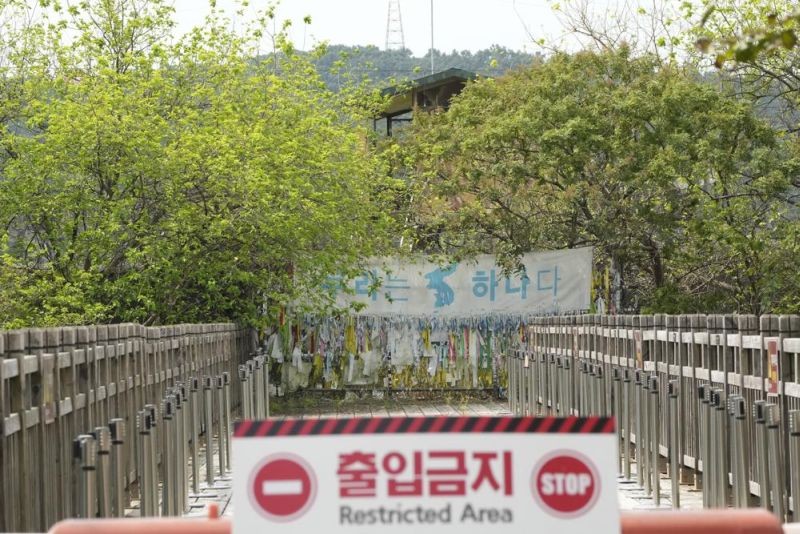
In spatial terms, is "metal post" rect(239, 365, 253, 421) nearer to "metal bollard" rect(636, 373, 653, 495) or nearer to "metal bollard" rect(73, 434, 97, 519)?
"metal bollard" rect(636, 373, 653, 495)

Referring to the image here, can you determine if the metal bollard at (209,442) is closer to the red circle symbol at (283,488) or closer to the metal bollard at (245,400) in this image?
the metal bollard at (245,400)

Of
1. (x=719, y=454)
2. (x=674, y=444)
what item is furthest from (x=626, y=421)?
(x=719, y=454)

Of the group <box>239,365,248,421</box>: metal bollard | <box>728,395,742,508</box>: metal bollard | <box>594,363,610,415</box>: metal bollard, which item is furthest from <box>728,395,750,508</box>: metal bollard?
<box>239,365,248,421</box>: metal bollard

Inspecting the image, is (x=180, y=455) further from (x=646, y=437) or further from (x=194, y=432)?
(x=646, y=437)

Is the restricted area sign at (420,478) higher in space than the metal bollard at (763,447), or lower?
higher

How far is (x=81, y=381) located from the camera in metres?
11.6

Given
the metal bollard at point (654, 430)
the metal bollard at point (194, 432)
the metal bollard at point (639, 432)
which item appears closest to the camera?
the metal bollard at point (654, 430)

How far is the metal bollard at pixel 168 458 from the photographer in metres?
12.3

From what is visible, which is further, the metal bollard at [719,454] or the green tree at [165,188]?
the green tree at [165,188]

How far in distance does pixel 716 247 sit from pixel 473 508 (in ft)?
87.4

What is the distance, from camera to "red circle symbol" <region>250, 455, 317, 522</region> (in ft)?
16.3

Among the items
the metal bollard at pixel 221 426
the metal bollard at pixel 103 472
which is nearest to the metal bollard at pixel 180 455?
the metal bollard at pixel 221 426

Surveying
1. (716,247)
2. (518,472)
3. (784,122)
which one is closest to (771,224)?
(716,247)

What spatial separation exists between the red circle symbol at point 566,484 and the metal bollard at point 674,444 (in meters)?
7.81
